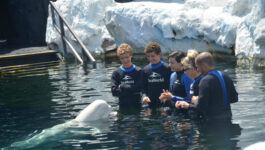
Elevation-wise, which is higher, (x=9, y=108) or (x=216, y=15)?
(x=216, y=15)

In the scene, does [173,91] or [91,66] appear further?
[91,66]

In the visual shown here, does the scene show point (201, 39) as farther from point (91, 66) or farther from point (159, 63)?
point (159, 63)

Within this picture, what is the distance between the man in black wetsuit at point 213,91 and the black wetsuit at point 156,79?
122cm

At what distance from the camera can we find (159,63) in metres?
6.44

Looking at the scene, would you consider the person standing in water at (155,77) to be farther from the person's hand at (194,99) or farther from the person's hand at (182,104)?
the person's hand at (194,99)

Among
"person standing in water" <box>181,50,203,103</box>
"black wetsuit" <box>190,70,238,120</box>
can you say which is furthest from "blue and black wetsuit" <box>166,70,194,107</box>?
"black wetsuit" <box>190,70,238,120</box>

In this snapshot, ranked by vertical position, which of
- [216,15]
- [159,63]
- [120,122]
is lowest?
[120,122]

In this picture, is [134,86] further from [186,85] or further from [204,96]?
[204,96]

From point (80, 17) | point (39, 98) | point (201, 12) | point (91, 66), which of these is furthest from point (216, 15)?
point (39, 98)

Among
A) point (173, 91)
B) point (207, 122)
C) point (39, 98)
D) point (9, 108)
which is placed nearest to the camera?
point (207, 122)

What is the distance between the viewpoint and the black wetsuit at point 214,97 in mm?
4898

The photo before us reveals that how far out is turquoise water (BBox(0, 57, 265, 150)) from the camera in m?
5.04

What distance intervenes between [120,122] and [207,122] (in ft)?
4.54

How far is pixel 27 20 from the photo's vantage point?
19750mm
